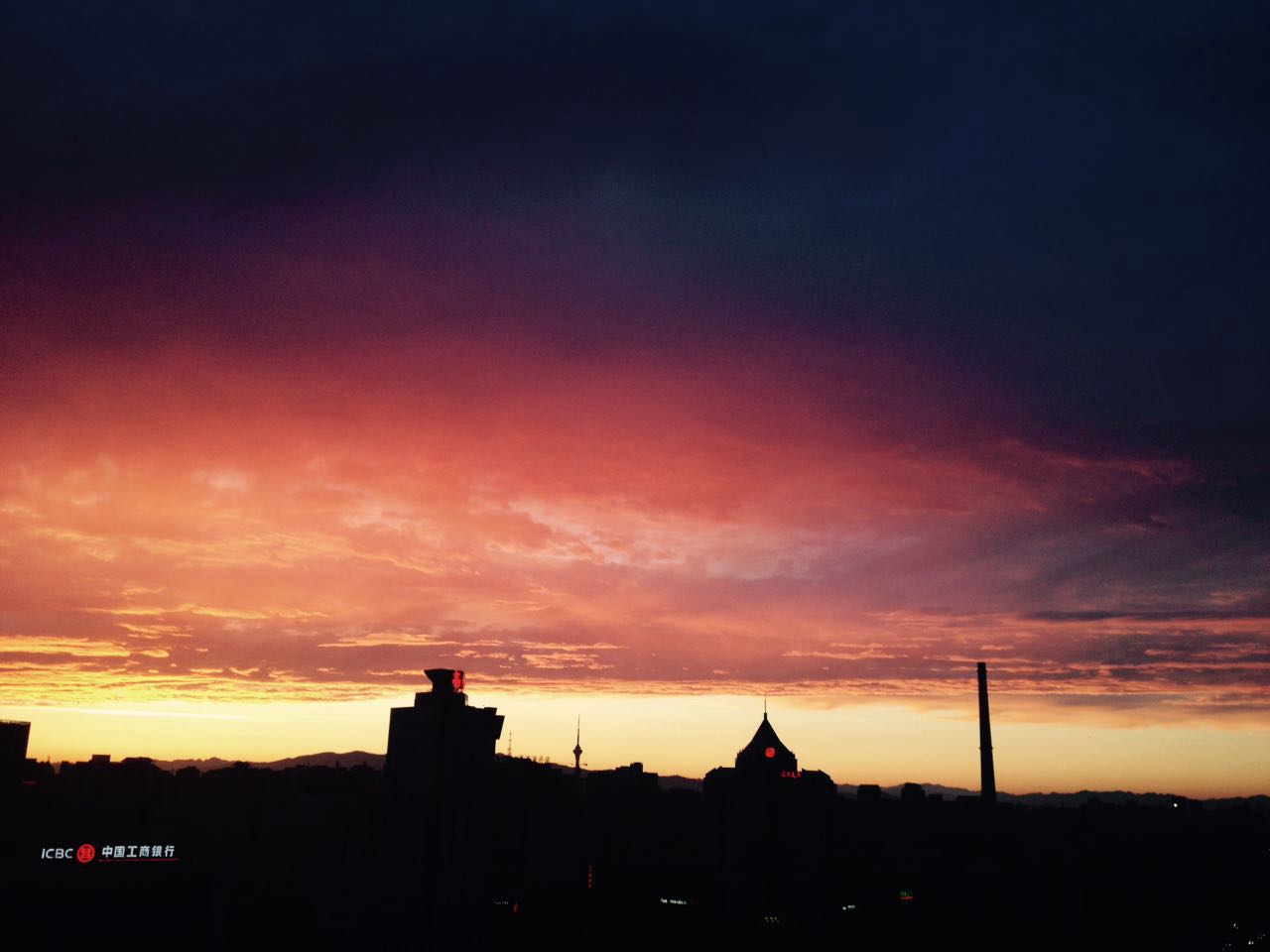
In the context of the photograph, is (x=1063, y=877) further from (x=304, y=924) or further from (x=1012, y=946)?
(x=304, y=924)

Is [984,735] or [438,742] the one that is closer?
[438,742]

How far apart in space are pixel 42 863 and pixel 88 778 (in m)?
90.6

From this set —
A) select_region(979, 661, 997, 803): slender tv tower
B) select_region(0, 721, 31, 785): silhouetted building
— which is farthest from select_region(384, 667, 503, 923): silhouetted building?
select_region(979, 661, 997, 803): slender tv tower

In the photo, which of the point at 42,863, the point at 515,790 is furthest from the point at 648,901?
the point at 42,863

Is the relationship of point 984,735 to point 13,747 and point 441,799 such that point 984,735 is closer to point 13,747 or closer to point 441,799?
point 441,799

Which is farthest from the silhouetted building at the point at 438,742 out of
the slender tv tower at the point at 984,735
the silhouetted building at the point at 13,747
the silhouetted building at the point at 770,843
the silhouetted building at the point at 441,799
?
the slender tv tower at the point at 984,735

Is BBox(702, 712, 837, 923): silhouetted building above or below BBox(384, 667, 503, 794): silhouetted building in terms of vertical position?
below

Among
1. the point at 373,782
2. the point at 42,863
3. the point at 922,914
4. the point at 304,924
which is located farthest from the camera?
the point at 373,782

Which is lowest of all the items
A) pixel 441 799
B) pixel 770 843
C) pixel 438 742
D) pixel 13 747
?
pixel 770 843

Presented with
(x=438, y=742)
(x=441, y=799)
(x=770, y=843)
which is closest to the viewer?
(x=441, y=799)

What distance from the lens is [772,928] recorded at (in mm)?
153500

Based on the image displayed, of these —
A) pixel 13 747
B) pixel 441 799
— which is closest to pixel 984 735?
pixel 441 799

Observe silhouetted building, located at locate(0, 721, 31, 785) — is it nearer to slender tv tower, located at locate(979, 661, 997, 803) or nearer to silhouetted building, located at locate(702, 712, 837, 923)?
silhouetted building, located at locate(702, 712, 837, 923)

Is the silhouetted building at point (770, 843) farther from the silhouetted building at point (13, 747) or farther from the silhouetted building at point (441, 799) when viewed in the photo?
the silhouetted building at point (13, 747)
